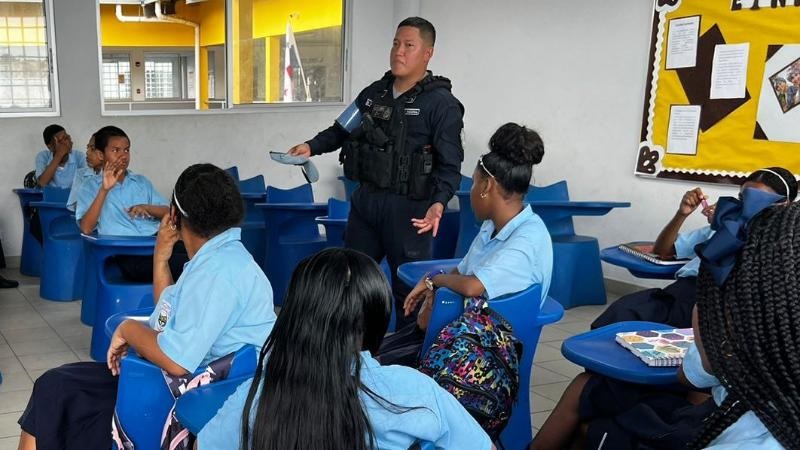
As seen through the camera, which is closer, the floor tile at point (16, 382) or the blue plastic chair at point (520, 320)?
the blue plastic chair at point (520, 320)

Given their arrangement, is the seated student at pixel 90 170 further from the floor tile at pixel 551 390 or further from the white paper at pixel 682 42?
the white paper at pixel 682 42

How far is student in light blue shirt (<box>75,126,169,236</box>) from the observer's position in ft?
12.9

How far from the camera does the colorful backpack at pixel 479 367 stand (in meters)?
2.08

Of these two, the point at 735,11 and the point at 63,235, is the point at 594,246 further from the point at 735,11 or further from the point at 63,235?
the point at 63,235

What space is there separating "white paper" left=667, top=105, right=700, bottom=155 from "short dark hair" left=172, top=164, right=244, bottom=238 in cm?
387

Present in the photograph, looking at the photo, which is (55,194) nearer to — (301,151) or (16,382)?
(16,382)

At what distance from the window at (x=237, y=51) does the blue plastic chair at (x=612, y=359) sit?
17.4 ft

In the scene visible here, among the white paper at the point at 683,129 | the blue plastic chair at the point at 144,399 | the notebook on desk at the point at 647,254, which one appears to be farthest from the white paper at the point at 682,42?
the blue plastic chair at the point at 144,399

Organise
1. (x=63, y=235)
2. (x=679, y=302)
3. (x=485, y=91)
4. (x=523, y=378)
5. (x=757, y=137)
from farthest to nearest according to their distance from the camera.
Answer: (x=485, y=91) → (x=63, y=235) → (x=757, y=137) → (x=679, y=302) → (x=523, y=378)

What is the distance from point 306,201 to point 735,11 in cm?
315

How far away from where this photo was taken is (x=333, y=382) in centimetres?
131

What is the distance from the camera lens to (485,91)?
6742 millimetres

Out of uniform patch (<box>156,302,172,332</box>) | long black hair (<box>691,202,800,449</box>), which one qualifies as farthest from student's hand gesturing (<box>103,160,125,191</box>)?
long black hair (<box>691,202,800,449</box>)

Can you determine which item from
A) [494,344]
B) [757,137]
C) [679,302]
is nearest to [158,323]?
[494,344]
